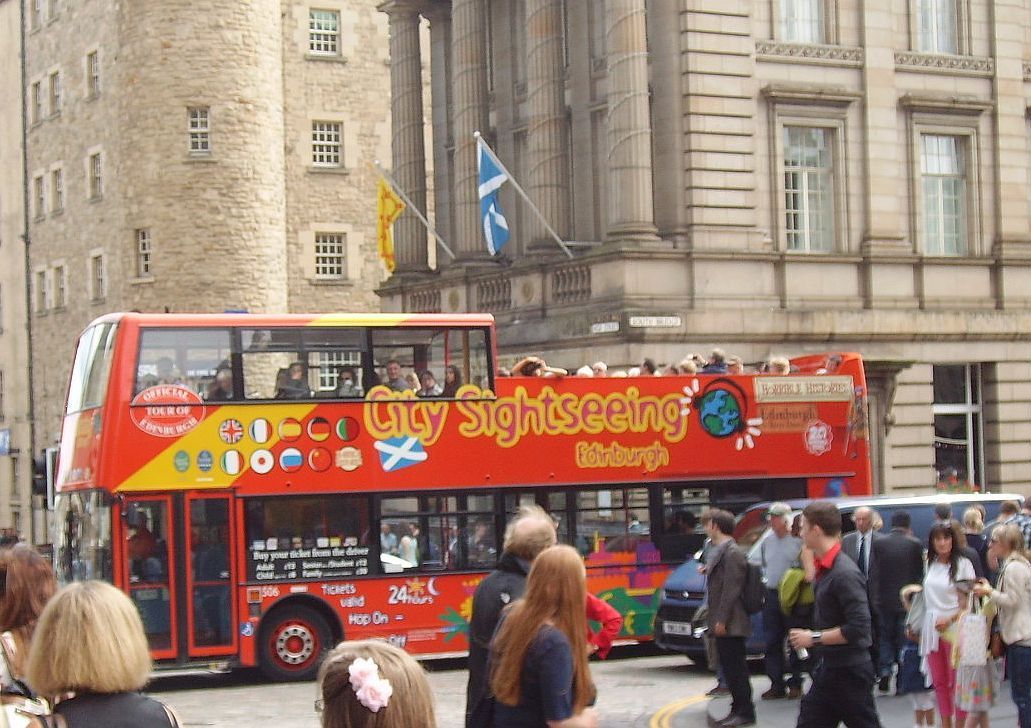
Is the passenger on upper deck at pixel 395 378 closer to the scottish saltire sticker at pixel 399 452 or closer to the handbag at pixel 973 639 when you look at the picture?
the scottish saltire sticker at pixel 399 452

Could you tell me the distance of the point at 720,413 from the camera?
2348cm

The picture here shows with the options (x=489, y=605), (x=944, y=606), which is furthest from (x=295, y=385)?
(x=489, y=605)

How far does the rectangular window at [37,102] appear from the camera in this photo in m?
62.5

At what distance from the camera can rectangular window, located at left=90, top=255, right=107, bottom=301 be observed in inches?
2237

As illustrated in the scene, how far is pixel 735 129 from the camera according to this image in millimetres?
33906

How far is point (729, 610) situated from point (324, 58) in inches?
1698

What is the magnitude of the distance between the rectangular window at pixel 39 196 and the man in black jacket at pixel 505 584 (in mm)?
55713

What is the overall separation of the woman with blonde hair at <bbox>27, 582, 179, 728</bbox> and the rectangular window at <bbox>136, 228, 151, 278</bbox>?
49.1m

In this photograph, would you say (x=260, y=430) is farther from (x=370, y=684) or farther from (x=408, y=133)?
(x=408, y=133)

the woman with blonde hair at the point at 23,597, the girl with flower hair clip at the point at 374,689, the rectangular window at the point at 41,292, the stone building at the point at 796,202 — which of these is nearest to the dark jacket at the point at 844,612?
the woman with blonde hair at the point at 23,597

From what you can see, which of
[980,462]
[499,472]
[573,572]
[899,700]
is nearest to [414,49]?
[980,462]

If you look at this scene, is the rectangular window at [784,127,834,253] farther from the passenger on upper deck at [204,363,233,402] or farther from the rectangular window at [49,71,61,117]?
the rectangular window at [49,71,61,117]

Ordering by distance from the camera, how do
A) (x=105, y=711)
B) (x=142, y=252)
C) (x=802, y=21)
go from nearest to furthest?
1. (x=105, y=711)
2. (x=802, y=21)
3. (x=142, y=252)

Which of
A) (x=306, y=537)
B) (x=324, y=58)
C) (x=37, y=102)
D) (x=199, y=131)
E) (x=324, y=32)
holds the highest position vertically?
(x=324, y=32)
